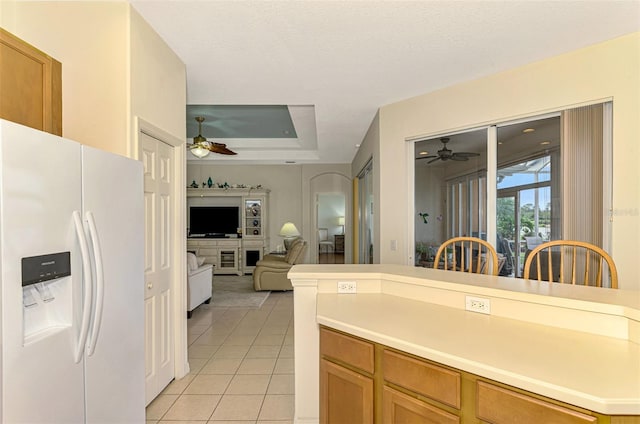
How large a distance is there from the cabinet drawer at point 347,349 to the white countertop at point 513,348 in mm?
64

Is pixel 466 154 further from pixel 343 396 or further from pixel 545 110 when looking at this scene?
pixel 343 396

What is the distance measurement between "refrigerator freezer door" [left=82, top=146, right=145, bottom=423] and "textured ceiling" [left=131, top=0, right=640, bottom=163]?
1.16 m

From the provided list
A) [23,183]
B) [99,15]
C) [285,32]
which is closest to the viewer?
[23,183]

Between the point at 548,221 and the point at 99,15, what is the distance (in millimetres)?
3706

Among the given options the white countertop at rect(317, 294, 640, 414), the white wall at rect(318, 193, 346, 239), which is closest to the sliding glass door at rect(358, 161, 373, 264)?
the white wall at rect(318, 193, 346, 239)

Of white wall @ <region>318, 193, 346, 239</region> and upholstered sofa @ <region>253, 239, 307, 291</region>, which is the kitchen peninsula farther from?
white wall @ <region>318, 193, 346, 239</region>

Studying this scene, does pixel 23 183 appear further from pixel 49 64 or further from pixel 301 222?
pixel 301 222

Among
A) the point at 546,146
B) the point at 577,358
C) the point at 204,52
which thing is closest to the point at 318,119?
the point at 204,52

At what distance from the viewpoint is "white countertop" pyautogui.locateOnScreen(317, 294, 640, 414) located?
3.40 ft

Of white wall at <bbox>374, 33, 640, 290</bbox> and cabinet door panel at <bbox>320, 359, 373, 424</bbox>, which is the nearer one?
cabinet door panel at <bbox>320, 359, 373, 424</bbox>

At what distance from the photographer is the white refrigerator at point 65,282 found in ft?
3.70

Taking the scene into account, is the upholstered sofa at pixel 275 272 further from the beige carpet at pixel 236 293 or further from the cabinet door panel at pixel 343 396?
the cabinet door panel at pixel 343 396

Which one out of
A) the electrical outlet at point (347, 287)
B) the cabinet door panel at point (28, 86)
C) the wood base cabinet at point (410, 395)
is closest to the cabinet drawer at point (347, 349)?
the wood base cabinet at point (410, 395)

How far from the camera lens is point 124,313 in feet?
5.74
